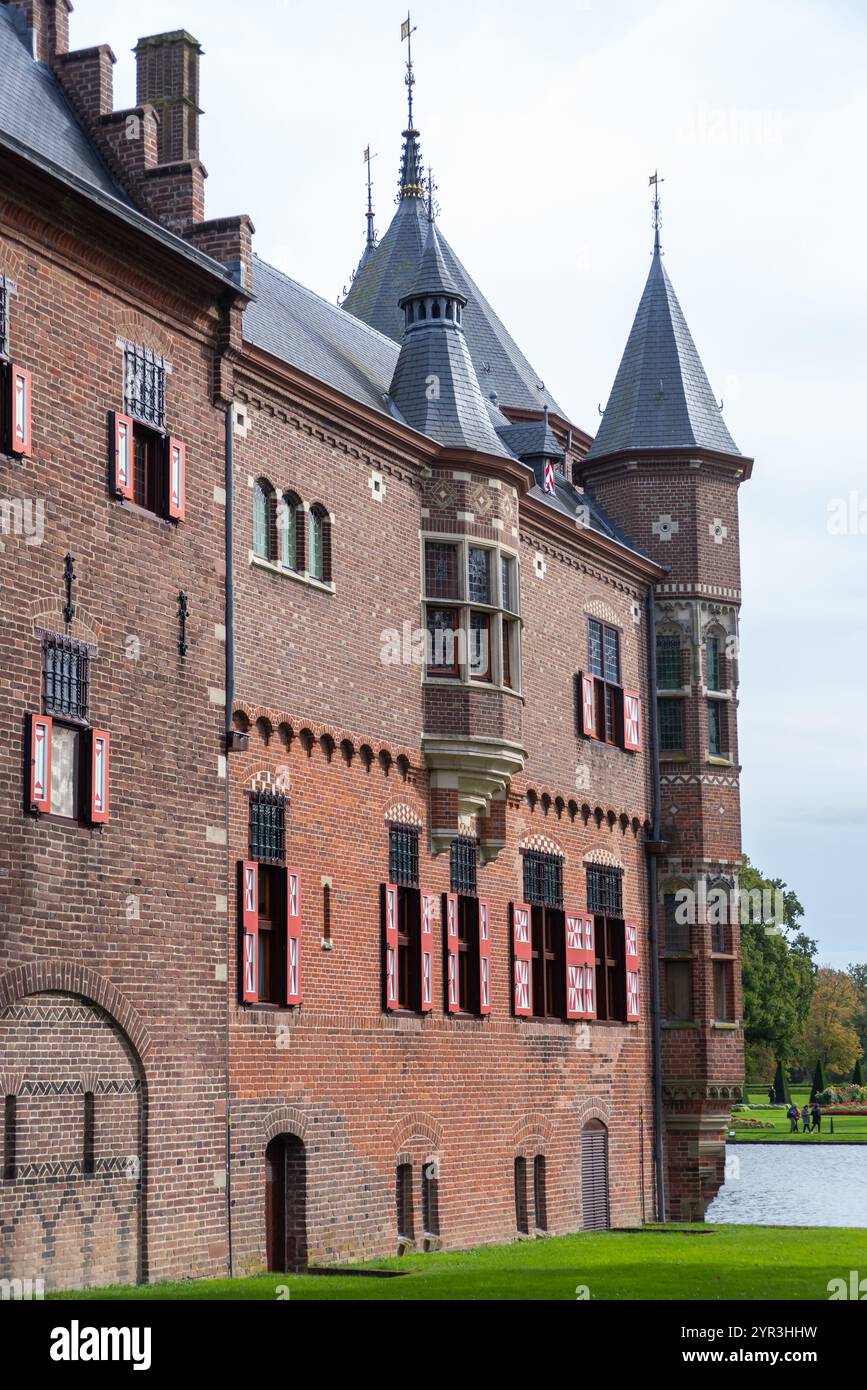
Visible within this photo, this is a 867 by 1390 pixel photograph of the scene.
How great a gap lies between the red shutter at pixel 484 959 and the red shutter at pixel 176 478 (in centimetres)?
908

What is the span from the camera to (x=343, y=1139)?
22.9 m

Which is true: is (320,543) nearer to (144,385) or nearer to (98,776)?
(144,385)

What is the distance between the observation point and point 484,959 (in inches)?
1051

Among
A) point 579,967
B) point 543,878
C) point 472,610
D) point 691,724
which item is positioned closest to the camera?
point 472,610

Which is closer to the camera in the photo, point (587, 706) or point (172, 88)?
point (172, 88)

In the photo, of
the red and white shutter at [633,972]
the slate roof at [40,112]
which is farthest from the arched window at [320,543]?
the red and white shutter at [633,972]

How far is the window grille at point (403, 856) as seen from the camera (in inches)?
977

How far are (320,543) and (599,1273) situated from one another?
9394mm

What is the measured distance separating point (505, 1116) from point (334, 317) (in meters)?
12.1

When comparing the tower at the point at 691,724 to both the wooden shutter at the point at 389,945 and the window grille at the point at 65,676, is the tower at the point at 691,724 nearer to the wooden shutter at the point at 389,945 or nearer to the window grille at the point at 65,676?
the wooden shutter at the point at 389,945

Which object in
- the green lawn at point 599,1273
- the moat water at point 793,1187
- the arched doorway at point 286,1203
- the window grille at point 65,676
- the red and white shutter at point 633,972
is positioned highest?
the window grille at point 65,676

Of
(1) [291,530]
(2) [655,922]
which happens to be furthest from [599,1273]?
(2) [655,922]

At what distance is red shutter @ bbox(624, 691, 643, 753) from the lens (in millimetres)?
32156

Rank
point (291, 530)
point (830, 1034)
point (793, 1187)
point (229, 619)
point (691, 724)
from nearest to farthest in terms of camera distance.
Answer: point (229, 619) < point (291, 530) < point (691, 724) < point (793, 1187) < point (830, 1034)
